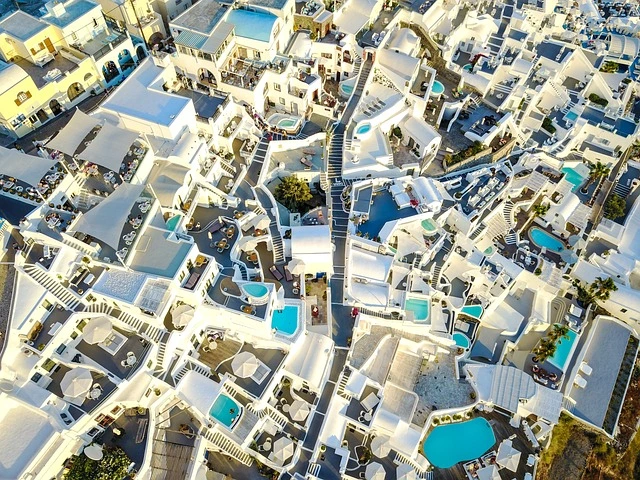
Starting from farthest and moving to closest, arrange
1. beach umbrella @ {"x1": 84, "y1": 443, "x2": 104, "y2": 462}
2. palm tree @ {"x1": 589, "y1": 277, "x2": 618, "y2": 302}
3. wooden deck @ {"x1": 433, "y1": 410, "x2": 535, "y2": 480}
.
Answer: palm tree @ {"x1": 589, "y1": 277, "x2": 618, "y2": 302}
wooden deck @ {"x1": 433, "y1": 410, "x2": 535, "y2": 480}
beach umbrella @ {"x1": 84, "y1": 443, "x2": 104, "y2": 462}

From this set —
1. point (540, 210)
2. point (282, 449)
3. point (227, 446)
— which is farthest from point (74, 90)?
point (540, 210)

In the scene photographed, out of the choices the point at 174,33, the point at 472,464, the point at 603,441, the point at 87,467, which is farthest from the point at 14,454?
the point at 603,441

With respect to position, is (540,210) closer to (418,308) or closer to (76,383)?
(418,308)

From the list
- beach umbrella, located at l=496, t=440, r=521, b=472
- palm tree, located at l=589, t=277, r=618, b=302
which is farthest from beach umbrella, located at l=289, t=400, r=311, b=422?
palm tree, located at l=589, t=277, r=618, b=302

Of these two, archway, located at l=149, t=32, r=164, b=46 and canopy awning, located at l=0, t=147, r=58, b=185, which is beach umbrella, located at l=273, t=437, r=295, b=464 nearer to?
canopy awning, located at l=0, t=147, r=58, b=185

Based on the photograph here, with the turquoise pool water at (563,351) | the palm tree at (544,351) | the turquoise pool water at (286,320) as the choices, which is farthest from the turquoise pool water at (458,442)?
the turquoise pool water at (286,320)

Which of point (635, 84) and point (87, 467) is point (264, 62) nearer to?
point (87, 467)
